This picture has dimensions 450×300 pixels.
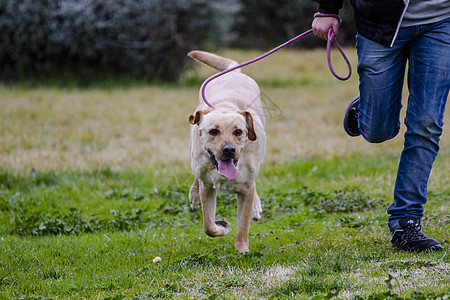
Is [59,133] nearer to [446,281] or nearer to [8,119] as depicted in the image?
[8,119]

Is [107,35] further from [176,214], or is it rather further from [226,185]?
[226,185]

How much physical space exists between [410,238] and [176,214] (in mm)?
2455

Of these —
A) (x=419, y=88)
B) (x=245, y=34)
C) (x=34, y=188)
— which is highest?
(x=419, y=88)

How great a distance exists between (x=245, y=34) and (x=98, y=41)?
38.6 ft

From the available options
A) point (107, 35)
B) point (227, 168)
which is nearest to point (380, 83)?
point (227, 168)

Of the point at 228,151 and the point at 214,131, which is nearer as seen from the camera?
the point at 228,151

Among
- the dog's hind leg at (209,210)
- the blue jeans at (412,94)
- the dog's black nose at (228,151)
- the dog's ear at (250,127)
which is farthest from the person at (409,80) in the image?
the dog's hind leg at (209,210)

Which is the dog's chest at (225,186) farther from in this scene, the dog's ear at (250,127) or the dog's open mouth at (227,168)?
the dog's ear at (250,127)

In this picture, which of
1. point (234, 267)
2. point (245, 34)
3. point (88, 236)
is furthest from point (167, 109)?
point (245, 34)

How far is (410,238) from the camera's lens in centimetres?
419

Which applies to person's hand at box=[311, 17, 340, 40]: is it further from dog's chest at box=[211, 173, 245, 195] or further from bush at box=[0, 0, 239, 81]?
bush at box=[0, 0, 239, 81]

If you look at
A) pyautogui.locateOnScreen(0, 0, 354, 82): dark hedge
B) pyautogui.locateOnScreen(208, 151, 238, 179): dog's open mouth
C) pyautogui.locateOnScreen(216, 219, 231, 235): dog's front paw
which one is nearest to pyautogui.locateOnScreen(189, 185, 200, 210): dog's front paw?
pyautogui.locateOnScreen(216, 219, 231, 235): dog's front paw

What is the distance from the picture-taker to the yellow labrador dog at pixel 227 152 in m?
4.18

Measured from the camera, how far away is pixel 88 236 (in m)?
5.16
